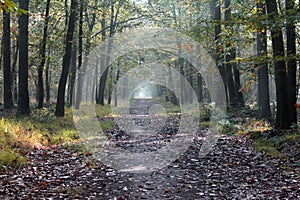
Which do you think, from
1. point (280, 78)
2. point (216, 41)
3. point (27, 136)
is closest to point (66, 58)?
point (27, 136)

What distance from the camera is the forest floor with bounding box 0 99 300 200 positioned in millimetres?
6836

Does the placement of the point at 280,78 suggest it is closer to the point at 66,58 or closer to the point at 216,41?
the point at 216,41

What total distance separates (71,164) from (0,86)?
3439 centimetres

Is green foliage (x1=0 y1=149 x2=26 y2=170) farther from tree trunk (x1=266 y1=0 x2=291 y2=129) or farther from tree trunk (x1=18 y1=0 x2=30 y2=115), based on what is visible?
tree trunk (x1=266 y1=0 x2=291 y2=129)

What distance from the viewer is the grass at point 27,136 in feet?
30.1

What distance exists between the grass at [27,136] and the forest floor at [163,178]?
37cm

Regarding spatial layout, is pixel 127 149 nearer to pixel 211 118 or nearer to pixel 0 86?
pixel 211 118

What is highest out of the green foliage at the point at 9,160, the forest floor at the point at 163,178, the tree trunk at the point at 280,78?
the tree trunk at the point at 280,78

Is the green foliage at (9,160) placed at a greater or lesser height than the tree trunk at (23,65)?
lesser

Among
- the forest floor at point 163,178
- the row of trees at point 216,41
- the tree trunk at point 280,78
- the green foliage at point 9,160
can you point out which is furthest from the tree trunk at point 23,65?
the tree trunk at point 280,78

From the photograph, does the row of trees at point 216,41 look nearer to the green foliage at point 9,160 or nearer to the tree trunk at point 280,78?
the tree trunk at point 280,78

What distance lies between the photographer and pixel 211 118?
2064 cm

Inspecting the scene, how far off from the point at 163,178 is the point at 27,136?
5.76m

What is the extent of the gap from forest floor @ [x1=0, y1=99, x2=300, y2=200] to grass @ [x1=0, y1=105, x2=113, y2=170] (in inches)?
14.7
